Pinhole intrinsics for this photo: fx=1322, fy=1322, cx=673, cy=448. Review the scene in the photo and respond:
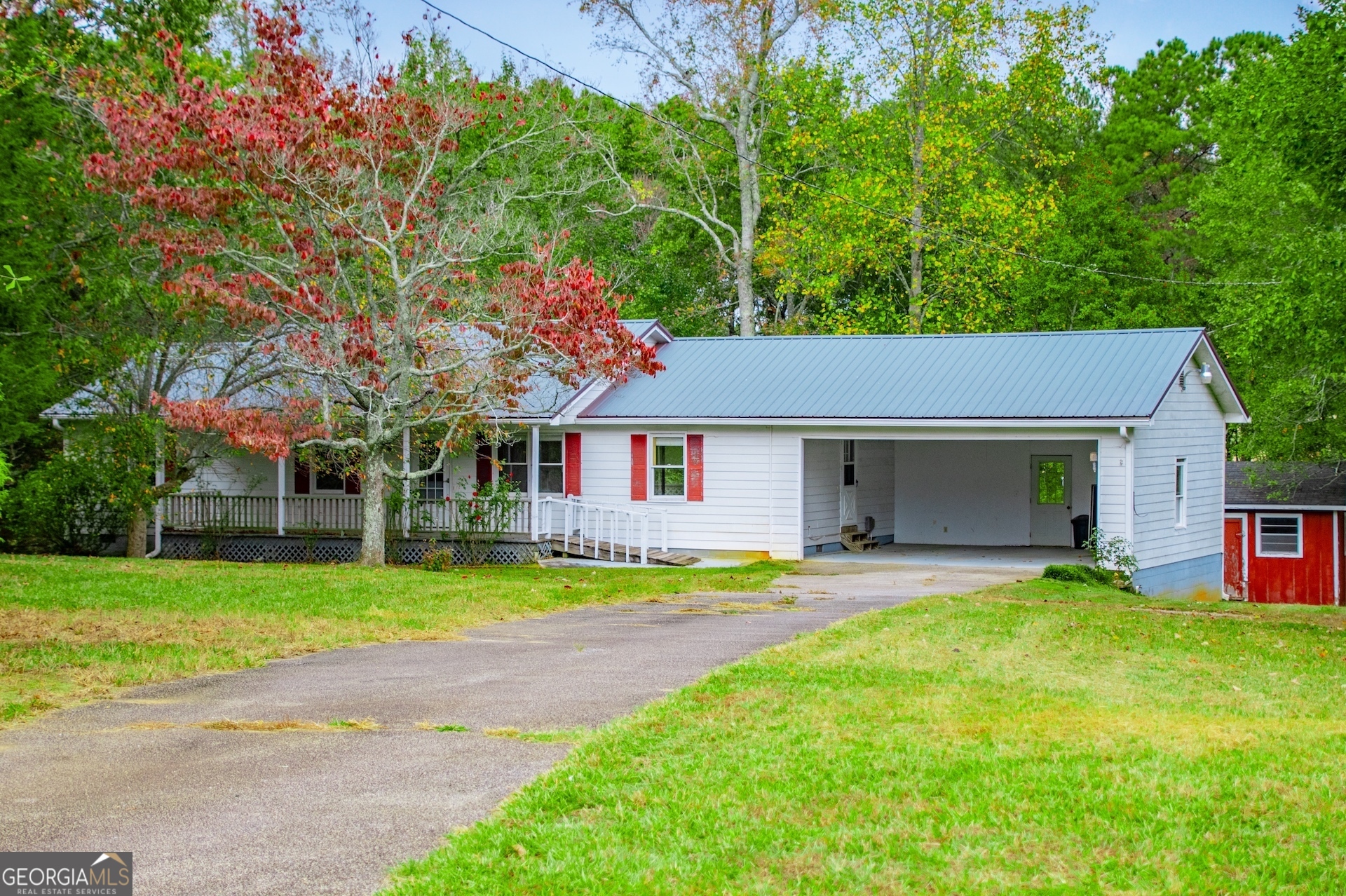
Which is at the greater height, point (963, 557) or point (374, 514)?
point (374, 514)

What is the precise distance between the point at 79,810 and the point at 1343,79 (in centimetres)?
1531

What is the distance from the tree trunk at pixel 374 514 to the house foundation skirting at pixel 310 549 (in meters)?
1.67

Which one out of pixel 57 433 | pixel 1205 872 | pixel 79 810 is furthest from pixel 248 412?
pixel 1205 872

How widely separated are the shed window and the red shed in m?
14.2

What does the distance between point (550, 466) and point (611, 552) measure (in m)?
3.07

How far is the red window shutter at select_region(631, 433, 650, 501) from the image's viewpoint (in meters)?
26.1

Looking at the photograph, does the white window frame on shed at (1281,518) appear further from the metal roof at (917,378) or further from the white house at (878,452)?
the metal roof at (917,378)

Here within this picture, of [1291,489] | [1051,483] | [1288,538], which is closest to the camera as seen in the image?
[1051,483]

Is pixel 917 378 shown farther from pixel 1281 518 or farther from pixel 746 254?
pixel 746 254

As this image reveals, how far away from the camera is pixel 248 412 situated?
69.3 ft

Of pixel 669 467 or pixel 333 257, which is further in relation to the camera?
pixel 669 467

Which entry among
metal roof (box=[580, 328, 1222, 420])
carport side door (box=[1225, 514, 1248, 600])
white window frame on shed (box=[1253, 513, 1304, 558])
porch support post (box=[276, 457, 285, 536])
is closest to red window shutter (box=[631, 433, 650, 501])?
metal roof (box=[580, 328, 1222, 420])

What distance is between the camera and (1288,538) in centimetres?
3175

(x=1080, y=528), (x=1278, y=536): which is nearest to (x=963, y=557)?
(x=1080, y=528)
